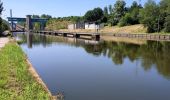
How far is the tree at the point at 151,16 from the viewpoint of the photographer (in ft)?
306

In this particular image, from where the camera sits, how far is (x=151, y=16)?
3730 inches

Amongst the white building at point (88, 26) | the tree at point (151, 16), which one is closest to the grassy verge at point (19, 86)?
the tree at point (151, 16)

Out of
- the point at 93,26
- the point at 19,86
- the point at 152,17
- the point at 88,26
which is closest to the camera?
the point at 19,86

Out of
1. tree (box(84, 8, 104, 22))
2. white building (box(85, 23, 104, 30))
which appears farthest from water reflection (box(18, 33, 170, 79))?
tree (box(84, 8, 104, 22))

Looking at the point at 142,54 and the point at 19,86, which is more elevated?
the point at 19,86

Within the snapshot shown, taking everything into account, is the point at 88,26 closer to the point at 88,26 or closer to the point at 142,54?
the point at 88,26

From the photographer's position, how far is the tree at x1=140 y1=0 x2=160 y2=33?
93.3m

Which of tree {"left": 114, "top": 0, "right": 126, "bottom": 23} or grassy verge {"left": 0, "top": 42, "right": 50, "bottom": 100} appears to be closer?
grassy verge {"left": 0, "top": 42, "right": 50, "bottom": 100}

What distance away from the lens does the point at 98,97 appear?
54.9 ft

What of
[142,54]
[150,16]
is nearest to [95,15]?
[150,16]

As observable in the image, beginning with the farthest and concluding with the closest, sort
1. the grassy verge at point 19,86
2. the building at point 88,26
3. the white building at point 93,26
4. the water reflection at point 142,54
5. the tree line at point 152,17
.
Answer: the building at point 88,26 < the white building at point 93,26 < the tree line at point 152,17 < the water reflection at point 142,54 < the grassy verge at point 19,86

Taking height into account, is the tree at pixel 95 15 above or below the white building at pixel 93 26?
above

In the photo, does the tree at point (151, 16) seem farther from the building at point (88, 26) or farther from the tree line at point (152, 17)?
the building at point (88, 26)

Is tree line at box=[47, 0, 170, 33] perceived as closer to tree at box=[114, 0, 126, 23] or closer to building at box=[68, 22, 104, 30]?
tree at box=[114, 0, 126, 23]
